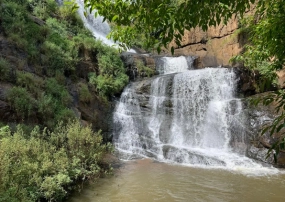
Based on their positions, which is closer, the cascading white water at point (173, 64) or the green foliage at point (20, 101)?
the green foliage at point (20, 101)

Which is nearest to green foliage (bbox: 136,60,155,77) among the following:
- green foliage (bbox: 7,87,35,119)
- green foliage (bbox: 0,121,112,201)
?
green foliage (bbox: 7,87,35,119)

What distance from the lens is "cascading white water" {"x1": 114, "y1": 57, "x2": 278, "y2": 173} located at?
31.4ft

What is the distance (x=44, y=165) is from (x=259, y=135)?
8.14 meters

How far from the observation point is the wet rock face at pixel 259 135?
9.29m

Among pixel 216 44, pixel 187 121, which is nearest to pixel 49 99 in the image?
pixel 187 121

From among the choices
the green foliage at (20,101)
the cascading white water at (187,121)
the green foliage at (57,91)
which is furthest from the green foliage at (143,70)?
the green foliage at (20,101)

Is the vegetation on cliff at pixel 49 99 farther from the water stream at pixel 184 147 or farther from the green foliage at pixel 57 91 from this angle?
the water stream at pixel 184 147

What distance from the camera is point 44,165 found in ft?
17.0

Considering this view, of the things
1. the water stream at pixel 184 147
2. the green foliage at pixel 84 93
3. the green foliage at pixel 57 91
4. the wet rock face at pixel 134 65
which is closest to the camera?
the water stream at pixel 184 147

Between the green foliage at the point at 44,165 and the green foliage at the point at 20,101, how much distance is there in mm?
945

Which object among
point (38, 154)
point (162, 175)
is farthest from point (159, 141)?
point (38, 154)

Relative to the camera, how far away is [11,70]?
844 centimetres


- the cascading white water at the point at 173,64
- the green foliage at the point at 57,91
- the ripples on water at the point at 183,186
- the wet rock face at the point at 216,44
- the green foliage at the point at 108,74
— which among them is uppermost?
the wet rock face at the point at 216,44

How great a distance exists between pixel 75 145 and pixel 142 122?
504 centimetres
